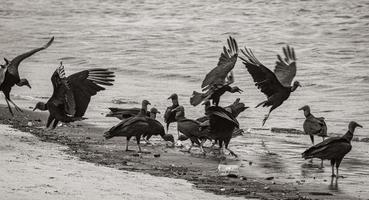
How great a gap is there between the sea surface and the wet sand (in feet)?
1.82

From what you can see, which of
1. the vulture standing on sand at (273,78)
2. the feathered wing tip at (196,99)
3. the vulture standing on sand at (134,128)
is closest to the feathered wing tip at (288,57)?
the vulture standing on sand at (273,78)

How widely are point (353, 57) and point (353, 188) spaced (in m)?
16.0

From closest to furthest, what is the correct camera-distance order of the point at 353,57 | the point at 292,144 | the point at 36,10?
the point at 292,144, the point at 353,57, the point at 36,10

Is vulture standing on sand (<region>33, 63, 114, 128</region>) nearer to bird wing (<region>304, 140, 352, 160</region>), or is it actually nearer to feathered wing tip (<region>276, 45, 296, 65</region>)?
bird wing (<region>304, 140, 352, 160</region>)

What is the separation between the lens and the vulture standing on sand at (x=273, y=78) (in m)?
13.6

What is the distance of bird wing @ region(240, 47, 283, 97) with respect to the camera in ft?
44.2

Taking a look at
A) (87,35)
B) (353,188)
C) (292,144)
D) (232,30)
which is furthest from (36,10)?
(353,188)

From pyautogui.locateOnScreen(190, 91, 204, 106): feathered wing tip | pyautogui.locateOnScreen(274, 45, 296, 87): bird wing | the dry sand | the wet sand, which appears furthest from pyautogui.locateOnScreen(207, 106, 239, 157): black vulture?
pyautogui.locateOnScreen(274, 45, 296, 87): bird wing

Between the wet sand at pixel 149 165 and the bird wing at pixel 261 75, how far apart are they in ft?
5.89

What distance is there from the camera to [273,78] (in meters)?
14.0

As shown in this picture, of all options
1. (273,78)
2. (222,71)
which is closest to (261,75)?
(273,78)

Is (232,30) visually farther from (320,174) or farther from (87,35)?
(320,174)

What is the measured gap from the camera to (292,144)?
13453mm

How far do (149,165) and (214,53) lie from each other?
16624mm
